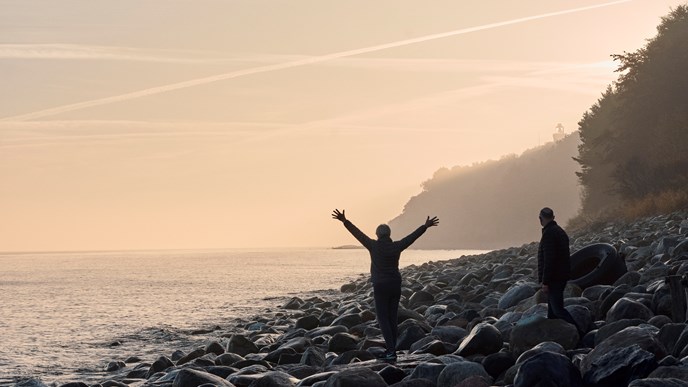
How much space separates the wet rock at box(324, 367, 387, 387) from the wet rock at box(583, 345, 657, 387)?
2.15 meters

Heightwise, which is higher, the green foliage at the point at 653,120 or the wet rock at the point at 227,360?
the green foliage at the point at 653,120

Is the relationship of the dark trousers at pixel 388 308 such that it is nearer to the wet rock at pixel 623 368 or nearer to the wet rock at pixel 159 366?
the wet rock at pixel 623 368

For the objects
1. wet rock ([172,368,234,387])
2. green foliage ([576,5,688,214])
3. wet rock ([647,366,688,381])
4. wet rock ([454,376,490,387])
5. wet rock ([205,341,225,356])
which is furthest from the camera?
green foliage ([576,5,688,214])

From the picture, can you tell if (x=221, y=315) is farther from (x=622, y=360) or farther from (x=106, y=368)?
(x=622, y=360)

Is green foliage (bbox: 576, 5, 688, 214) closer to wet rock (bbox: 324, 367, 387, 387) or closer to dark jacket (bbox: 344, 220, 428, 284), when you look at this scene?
dark jacket (bbox: 344, 220, 428, 284)

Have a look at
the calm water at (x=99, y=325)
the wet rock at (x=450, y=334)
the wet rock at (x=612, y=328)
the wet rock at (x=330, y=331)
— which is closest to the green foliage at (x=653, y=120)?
the calm water at (x=99, y=325)

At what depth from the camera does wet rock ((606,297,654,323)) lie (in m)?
10.5

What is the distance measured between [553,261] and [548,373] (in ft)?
10.5

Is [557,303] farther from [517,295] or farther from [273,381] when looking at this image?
[517,295]

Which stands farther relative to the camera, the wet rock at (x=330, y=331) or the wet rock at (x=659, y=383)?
the wet rock at (x=330, y=331)

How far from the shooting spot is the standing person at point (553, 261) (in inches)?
424

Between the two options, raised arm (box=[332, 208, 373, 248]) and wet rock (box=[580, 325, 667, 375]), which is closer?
wet rock (box=[580, 325, 667, 375])

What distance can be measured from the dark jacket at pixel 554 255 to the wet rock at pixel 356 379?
9.67 feet

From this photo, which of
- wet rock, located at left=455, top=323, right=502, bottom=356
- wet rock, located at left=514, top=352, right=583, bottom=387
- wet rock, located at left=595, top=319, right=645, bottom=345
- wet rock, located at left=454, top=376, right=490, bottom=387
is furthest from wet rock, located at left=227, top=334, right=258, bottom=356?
wet rock, located at left=514, top=352, right=583, bottom=387
